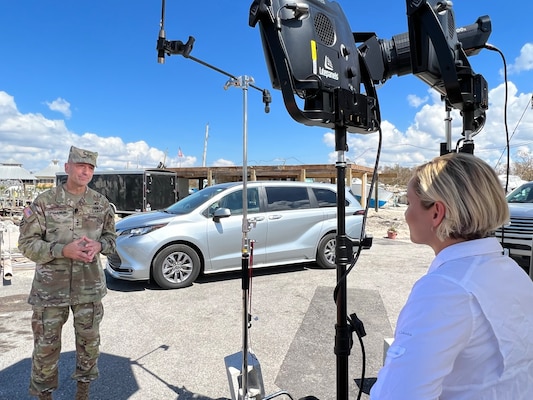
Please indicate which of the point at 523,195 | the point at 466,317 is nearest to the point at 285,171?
the point at 523,195

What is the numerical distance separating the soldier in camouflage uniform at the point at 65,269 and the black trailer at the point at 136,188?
582 inches

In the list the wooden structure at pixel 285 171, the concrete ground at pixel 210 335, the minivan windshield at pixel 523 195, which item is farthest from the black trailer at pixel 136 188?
the minivan windshield at pixel 523 195

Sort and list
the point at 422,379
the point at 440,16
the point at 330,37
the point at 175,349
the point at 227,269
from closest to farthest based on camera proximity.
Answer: the point at 422,379 < the point at 330,37 < the point at 440,16 < the point at 175,349 < the point at 227,269

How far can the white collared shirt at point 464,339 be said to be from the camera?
871mm

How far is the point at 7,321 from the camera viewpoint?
4.37 m

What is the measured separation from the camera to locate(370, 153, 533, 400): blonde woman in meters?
0.87

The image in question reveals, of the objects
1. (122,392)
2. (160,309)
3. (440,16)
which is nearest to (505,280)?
(440,16)

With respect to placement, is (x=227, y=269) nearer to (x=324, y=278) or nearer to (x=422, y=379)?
(x=324, y=278)

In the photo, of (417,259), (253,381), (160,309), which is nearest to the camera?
(253,381)

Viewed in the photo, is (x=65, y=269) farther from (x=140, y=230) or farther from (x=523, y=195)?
(x=523, y=195)

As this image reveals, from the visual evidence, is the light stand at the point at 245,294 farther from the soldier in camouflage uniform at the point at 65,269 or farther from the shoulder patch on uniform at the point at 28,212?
the shoulder patch on uniform at the point at 28,212

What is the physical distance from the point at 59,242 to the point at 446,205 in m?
2.58

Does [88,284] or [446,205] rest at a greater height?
[446,205]

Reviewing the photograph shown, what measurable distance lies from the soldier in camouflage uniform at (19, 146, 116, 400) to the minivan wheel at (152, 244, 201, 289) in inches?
115
